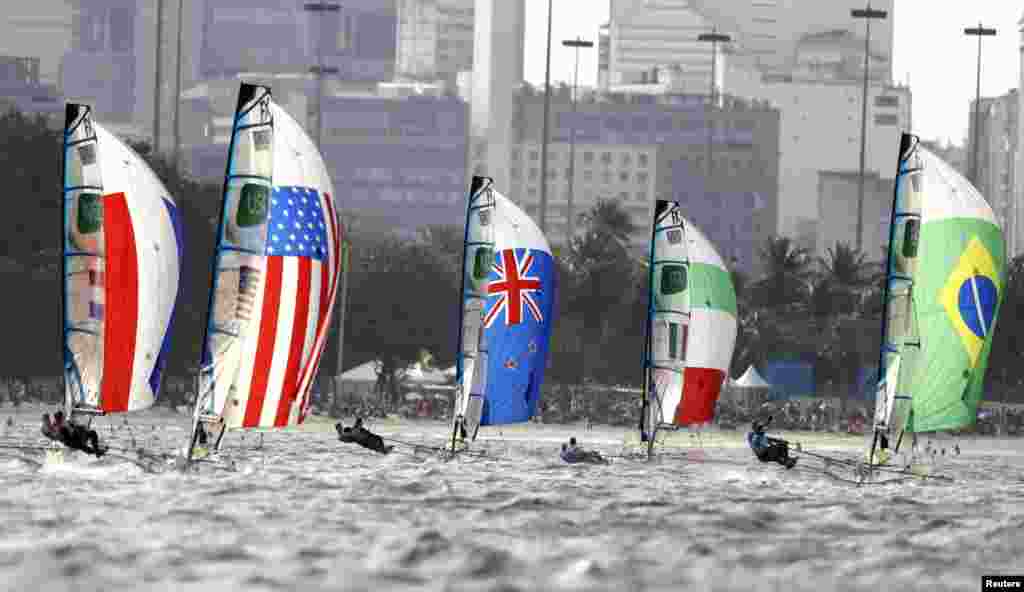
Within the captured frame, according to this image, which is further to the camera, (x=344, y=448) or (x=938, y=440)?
(x=938, y=440)

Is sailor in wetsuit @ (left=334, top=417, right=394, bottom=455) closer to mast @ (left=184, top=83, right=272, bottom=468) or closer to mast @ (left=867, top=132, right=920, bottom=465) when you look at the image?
mast @ (left=184, top=83, right=272, bottom=468)

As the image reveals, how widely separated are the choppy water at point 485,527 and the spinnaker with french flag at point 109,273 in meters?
1.86

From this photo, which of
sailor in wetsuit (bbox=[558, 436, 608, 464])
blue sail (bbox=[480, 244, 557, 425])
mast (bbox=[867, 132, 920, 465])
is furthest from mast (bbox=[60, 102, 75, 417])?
sailor in wetsuit (bbox=[558, 436, 608, 464])

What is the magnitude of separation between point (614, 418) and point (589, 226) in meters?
34.4

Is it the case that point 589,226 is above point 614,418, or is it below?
above

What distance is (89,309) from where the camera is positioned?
138 feet

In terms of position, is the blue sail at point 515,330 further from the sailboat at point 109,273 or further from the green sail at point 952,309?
the sailboat at point 109,273

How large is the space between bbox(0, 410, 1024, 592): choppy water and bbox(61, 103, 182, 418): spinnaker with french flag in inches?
73.3

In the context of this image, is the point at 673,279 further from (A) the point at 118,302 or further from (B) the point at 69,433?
(B) the point at 69,433

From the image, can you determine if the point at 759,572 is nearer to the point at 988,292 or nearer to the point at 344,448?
the point at 988,292

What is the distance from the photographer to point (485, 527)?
37.3 m

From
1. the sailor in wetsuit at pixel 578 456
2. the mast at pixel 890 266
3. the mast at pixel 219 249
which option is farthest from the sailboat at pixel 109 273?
the sailor in wetsuit at pixel 578 456

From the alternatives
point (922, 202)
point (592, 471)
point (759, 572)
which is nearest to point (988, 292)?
point (922, 202)

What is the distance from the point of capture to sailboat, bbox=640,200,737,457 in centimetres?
5544
